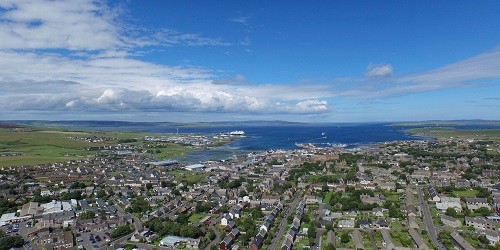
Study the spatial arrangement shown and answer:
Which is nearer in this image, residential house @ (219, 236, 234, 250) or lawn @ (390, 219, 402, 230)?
residential house @ (219, 236, 234, 250)

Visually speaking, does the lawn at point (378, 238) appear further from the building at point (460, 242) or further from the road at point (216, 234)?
the road at point (216, 234)

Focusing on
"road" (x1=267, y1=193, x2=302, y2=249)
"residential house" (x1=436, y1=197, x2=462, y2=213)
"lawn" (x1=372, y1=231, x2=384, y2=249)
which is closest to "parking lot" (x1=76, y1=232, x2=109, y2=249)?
"road" (x1=267, y1=193, x2=302, y2=249)

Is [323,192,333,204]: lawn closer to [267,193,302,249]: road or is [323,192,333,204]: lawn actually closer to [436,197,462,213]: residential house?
[267,193,302,249]: road

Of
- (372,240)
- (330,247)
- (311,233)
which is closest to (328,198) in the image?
(372,240)

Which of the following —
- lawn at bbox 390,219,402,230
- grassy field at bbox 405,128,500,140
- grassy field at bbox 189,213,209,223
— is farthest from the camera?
grassy field at bbox 405,128,500,140

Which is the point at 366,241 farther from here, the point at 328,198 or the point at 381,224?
the point at 328,198

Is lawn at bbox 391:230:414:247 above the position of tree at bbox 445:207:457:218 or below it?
below

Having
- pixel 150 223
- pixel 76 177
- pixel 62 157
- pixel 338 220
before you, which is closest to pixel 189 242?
pixel 150 223

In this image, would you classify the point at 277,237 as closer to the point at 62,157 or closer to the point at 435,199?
the point at 435,199
